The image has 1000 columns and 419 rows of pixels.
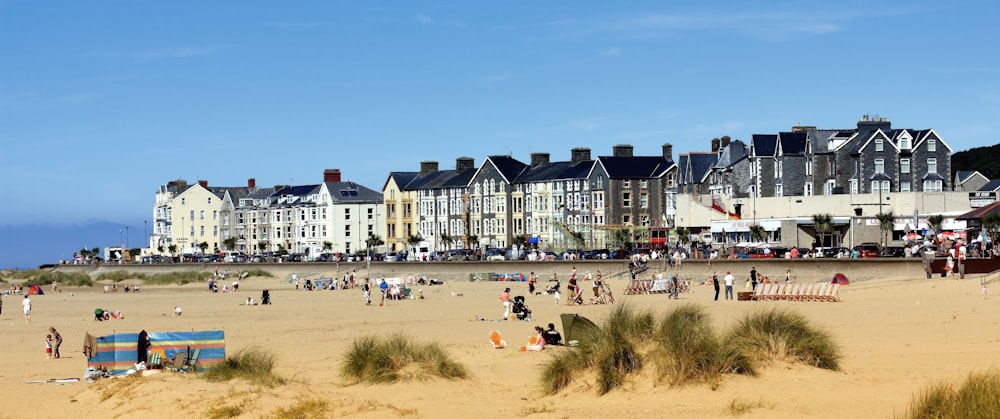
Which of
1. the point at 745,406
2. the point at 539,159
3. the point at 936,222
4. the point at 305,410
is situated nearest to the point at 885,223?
the point at 936,222

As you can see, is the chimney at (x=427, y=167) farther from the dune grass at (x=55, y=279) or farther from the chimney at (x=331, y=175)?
the dune grass at (x=55, y=279)

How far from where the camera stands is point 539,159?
10362 centimetres

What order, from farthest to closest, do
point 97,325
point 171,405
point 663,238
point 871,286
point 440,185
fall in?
point 440,185, point 663,238, point 871,286, point 97,325, point 171,405

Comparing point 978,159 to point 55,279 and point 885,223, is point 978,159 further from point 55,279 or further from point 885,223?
point 55,279

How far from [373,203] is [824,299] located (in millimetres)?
84431

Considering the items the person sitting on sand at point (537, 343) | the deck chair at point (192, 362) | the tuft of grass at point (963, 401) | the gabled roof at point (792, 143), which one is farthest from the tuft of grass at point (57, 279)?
the tuft of grass at point (963, 401)

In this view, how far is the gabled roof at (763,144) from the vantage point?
268 ft

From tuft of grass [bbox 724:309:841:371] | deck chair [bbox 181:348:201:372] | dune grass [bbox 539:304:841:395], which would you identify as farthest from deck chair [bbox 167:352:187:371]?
tuft of grass [bbox 724:309:841:371]

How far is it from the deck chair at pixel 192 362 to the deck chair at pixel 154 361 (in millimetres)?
357

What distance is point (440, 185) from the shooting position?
106m

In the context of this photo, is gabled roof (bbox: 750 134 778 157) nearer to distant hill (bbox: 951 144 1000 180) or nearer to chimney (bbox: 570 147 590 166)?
chimney (bbox: 570 147 590 166)

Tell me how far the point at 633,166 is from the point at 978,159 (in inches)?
2461

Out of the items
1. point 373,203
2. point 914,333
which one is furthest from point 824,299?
point 373,203

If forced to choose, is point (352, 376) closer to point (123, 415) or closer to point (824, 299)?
point (123, 415)
